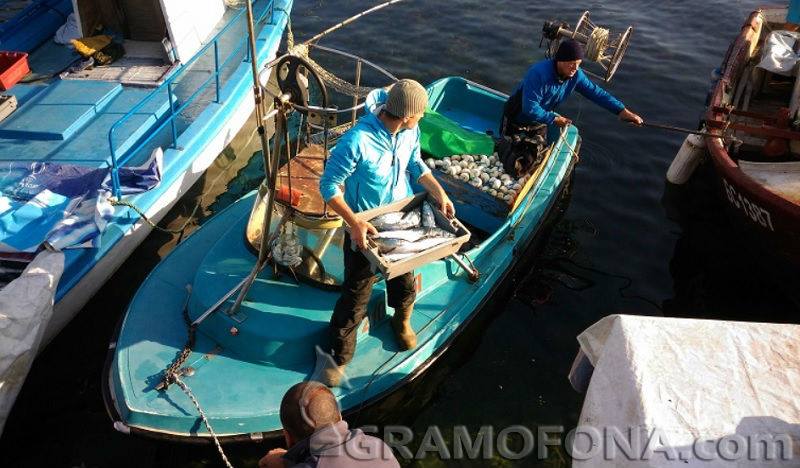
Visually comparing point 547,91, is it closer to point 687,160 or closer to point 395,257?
point 687,160

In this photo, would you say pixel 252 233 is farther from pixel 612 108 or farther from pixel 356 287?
pixel 612 108

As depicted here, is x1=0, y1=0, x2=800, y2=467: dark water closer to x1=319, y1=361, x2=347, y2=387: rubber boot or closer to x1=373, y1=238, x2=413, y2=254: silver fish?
x1=319, y1=361, x2=347, y2=387: rubber boot

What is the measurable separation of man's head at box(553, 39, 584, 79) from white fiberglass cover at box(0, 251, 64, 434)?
598 centimetres

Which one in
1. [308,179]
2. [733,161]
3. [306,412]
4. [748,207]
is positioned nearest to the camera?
[306,412]

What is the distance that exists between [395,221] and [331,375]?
5.06 feet

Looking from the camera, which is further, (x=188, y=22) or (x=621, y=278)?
(x=188, y=22)

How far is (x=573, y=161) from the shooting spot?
8211mm

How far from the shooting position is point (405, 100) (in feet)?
14.0

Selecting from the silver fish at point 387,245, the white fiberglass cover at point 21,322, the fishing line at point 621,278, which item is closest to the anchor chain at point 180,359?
the white fiberglass cover at point 21,322

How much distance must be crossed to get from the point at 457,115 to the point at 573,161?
211cm

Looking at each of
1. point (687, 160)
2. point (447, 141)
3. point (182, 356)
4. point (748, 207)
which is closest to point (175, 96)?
point (447, 141)

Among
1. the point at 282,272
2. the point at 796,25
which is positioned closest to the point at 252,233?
the point at 282,272

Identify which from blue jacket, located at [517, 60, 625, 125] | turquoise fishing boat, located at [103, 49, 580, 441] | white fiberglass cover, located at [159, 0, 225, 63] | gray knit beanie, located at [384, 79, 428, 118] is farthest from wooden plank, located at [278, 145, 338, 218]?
white fiberglass cover, located at [159, 0, 225, 63]

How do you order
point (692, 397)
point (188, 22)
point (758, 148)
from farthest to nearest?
1. point (188, 22)
2. point (758, 148)
3. point (692, 397)
